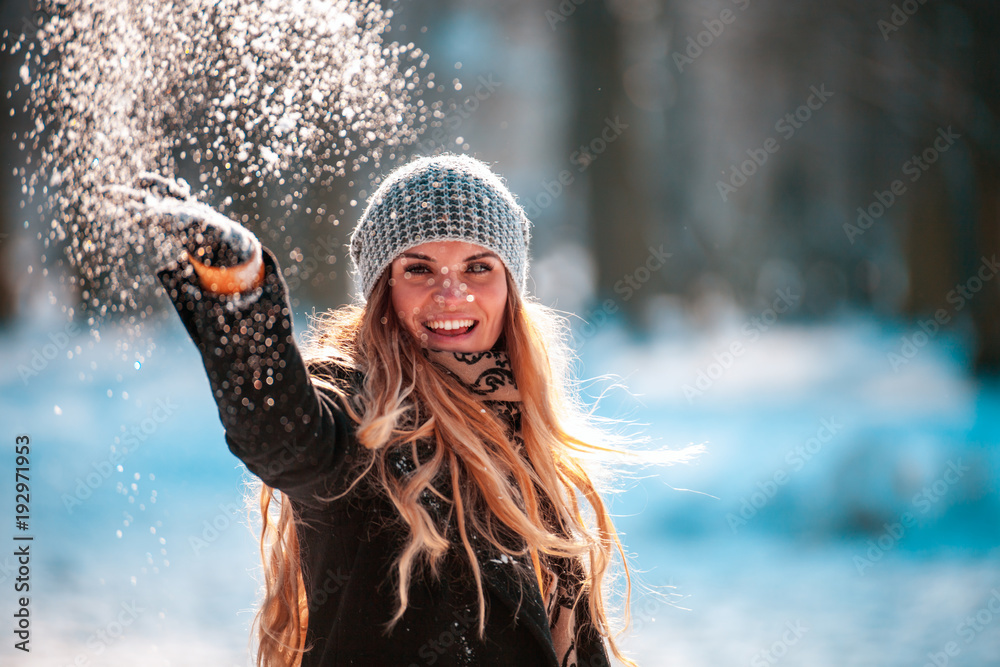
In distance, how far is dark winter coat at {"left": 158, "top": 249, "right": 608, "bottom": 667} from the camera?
1131 mm

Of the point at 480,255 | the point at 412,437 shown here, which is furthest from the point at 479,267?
the point at 412,437

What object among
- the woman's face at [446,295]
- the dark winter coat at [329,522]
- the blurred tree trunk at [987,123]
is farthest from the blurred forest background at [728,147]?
the dark winter coat at [329,522]

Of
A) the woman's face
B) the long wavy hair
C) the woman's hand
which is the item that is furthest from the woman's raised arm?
the woman's face

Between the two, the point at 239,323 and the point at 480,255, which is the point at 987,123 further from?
the point at 239,323

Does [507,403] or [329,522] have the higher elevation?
[507,403]

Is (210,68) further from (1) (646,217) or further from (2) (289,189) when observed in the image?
(1) (646,217)

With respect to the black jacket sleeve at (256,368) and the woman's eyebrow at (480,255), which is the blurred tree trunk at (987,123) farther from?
the black jacket sleeve at (256,368)

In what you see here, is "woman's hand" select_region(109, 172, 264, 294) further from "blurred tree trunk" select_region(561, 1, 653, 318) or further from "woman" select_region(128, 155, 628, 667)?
"blurred tree trunk" select_region(561, 1, 653, 318)

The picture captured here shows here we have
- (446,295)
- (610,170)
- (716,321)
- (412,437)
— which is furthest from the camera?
(610,170)

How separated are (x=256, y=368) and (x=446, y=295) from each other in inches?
25.2

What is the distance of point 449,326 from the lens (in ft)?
5.79

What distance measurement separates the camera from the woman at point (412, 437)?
1142 mm

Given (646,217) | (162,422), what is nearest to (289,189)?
(162,422)

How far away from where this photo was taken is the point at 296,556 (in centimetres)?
172
